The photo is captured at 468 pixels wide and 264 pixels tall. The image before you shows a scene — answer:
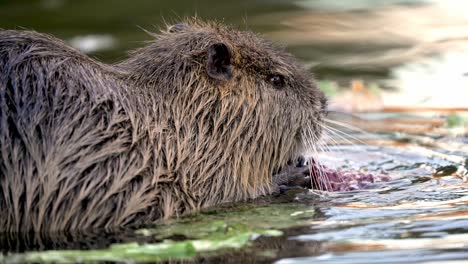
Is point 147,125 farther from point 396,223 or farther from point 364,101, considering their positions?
point 364,101

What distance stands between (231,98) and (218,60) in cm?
19

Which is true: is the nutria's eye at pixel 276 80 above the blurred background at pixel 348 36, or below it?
below

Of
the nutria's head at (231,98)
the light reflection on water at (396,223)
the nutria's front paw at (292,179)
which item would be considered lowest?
the light reflection on water at (396,223)

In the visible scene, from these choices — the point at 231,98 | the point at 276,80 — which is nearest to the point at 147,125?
the point at 231,98

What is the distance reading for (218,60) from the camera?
5250mm

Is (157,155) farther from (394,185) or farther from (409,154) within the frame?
(409,154)

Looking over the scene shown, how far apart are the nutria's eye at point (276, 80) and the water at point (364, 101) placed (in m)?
0.57

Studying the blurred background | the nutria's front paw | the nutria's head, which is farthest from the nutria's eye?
the blurred background

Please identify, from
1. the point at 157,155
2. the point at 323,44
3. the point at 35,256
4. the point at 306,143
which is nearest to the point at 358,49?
the point at 323,44

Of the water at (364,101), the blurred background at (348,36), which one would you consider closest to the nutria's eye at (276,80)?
the water at (364,101)

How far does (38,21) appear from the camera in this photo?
31.6 ft

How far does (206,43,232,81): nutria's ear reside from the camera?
523cm

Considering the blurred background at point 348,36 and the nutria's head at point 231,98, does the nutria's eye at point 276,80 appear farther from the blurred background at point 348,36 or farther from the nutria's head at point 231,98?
the blurred background at point 348,36

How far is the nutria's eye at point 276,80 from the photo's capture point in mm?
5465
